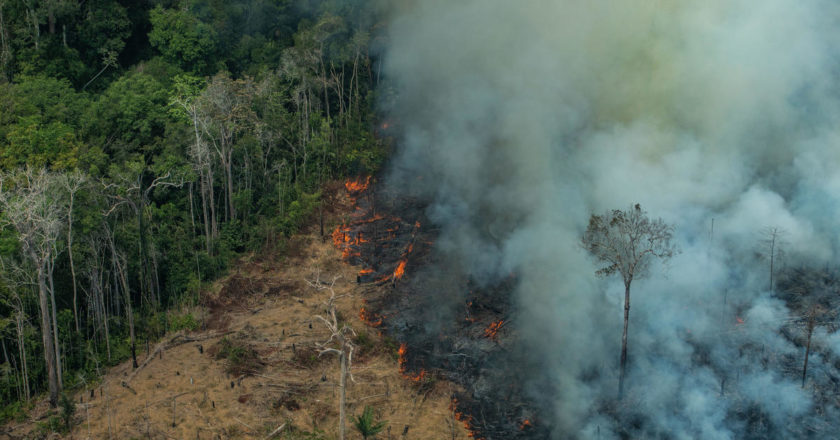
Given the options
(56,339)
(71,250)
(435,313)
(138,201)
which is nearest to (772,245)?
(435,313)

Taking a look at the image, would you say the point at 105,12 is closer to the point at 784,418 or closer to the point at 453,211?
the point at 453,211

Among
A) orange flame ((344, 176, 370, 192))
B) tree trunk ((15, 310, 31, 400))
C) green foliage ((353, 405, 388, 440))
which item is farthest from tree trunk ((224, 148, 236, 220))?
green foliage ((353, 405, 388, 440))

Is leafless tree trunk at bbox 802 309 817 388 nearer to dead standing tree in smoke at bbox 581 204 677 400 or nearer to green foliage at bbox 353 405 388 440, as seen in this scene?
dead standing tree in smoke at bbox 581 204 677 400

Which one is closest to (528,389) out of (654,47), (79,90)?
(654,47)

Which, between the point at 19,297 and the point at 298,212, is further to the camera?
the point at 298,212

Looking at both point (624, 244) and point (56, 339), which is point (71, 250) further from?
point (624, 244)

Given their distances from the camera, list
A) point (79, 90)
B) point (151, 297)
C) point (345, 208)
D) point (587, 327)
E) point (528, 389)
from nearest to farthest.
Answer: point (528, 389) → point (587, 327) → point (151, 297) → point (345, 208) → point (79, 90)
